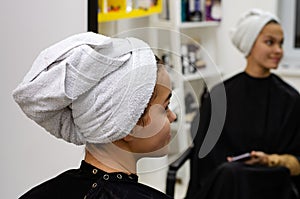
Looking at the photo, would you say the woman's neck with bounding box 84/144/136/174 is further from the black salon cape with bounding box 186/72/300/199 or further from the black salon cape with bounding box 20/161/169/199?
the black salon cape with bounding box 186/72/300/199

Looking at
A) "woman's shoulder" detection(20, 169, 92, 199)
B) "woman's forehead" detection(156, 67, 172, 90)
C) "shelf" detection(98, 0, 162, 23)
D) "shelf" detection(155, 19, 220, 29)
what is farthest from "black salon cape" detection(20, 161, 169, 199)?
"shelf" detection(155, 19, 220, 29)

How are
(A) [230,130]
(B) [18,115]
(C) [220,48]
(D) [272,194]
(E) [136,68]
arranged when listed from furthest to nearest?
(C) [220,48] < (A) [230,130] < (D) [272,194] < (B) [18,115] < (E) [136,68]

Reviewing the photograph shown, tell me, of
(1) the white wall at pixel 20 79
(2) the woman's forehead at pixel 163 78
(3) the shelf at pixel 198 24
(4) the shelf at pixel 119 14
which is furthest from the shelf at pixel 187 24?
(2) the woman's forehead at pixel 163 78

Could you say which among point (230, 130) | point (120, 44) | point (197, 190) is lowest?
point (197, 190)

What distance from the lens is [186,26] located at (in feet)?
11.5

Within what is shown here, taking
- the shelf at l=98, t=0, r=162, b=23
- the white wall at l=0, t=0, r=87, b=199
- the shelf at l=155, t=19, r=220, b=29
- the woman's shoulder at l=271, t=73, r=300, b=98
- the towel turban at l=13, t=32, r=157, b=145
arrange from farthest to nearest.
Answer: the shelf at l=155, t=19, r=220, b=29
the woman's shoulder at l=271, t=73, r=300, b=98
the shelf at l=98, t=0, r=162, b=23
the white wall at l=0, t=0, r=87, b=199
the towel turban at l=13, t=32, r=157, b=145

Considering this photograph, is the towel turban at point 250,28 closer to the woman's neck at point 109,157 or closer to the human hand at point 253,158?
the human hand at point 253,158

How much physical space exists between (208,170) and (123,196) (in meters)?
1.50

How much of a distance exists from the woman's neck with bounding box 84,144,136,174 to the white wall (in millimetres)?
528

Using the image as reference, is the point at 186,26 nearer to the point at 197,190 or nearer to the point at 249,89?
the point at 249,89

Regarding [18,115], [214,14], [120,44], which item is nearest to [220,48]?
[214,14]

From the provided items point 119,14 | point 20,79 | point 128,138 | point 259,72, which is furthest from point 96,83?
point 259,72

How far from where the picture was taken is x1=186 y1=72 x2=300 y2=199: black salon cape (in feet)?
7.43

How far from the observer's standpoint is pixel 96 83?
93cm
